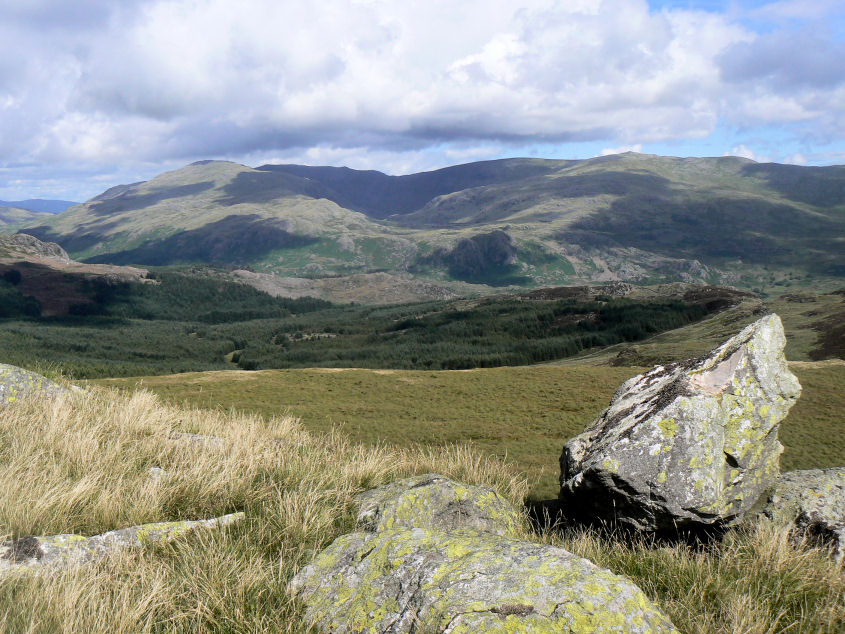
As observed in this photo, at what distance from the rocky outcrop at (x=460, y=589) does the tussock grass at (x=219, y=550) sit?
1.29ft

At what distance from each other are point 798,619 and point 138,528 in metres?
6.58

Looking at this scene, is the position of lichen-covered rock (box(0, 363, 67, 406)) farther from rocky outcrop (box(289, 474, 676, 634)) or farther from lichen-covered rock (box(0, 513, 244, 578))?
rocky outcrop (box(289, 474, 676, 634))

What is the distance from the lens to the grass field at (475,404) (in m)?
25.8

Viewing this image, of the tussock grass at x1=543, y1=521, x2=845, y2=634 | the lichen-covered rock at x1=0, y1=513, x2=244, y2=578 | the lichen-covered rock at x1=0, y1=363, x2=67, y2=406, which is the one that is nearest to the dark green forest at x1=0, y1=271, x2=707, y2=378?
the lichen-covered rock at x1=0, y1=363, x2=67, y2=406

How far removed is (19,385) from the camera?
37.3 ft

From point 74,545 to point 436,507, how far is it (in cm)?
420

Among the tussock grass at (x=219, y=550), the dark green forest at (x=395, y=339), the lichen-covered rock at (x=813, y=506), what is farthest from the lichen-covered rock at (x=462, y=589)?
the dark green forest at (x=395, y=339)

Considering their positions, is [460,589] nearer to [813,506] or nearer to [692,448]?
[692,448]

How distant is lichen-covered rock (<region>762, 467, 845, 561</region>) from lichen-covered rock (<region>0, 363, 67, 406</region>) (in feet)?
46.7

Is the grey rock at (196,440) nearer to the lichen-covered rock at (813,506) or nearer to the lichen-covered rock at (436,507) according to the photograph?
the lichen-covered rock at (436,507)

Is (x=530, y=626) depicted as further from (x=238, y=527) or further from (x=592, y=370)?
(x=592, y=370)

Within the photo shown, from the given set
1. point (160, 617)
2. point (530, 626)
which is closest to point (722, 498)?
point (530, 626)

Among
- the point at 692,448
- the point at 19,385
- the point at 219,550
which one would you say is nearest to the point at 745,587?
the point at 692,448

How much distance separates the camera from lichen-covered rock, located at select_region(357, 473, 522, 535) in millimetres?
6711
